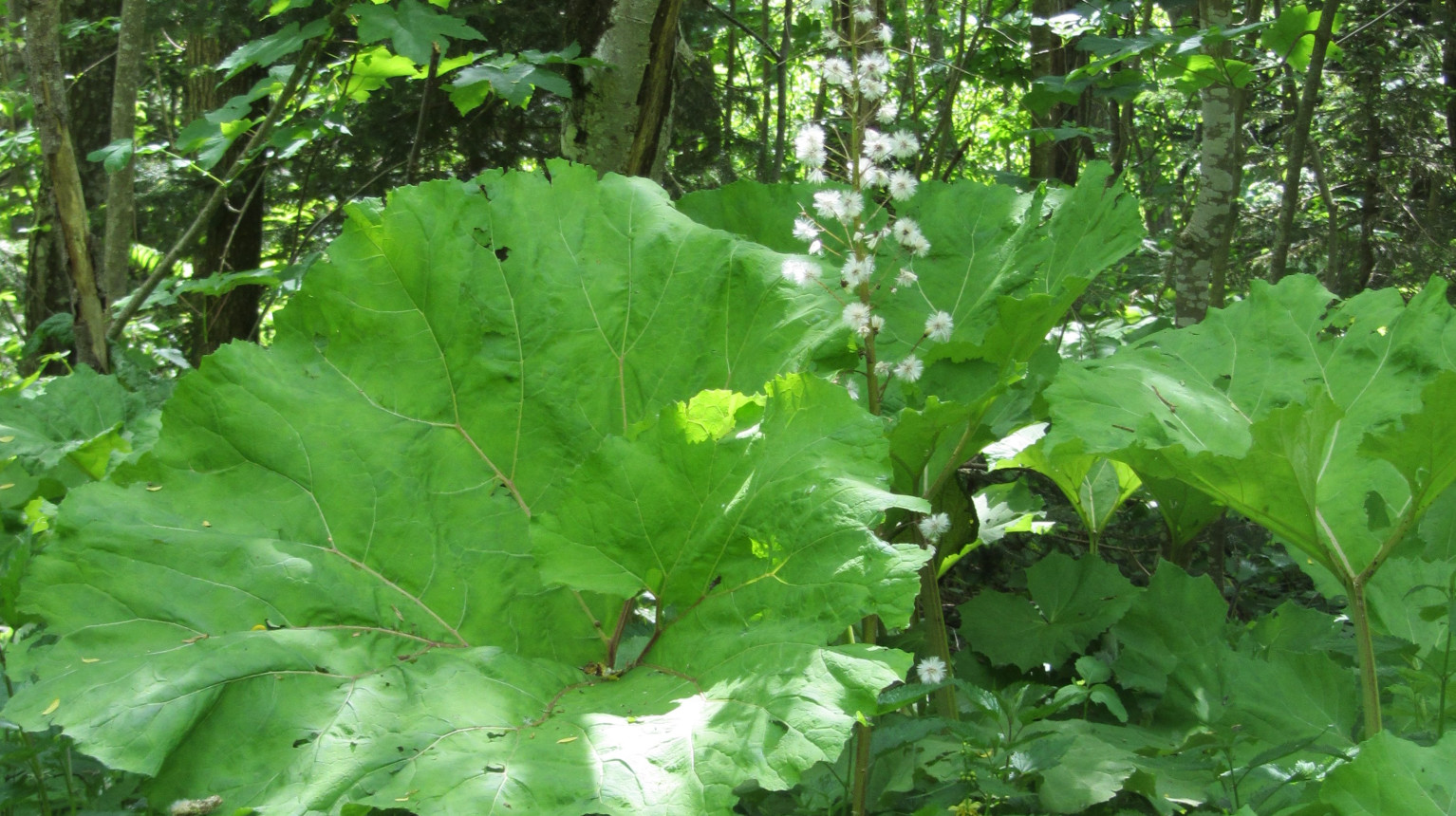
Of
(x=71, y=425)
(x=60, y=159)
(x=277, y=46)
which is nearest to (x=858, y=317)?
(x=277, y=46)

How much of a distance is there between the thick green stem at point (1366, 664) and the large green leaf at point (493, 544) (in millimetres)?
783

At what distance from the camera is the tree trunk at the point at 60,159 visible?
8.77ft

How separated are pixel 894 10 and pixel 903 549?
15.4 ft

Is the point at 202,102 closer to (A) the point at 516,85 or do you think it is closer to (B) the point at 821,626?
(A) the point at 516,85

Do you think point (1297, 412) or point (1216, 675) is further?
point (1216, 675)

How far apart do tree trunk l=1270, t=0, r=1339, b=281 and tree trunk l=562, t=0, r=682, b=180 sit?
67.1 inches

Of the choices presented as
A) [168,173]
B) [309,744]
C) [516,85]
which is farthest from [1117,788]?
[168,173]

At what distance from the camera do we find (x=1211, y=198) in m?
3.04

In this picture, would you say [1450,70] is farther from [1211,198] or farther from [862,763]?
[862,763]

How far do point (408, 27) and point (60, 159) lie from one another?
45.9 inches

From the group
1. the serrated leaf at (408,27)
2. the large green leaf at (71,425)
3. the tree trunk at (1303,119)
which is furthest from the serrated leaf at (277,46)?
the tree trunk at (1303,119)

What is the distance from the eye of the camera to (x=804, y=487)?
1.31 m

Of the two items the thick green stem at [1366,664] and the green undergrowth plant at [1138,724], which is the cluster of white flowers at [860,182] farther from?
the thick green stem at [1366,664]

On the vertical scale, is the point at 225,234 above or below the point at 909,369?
below
